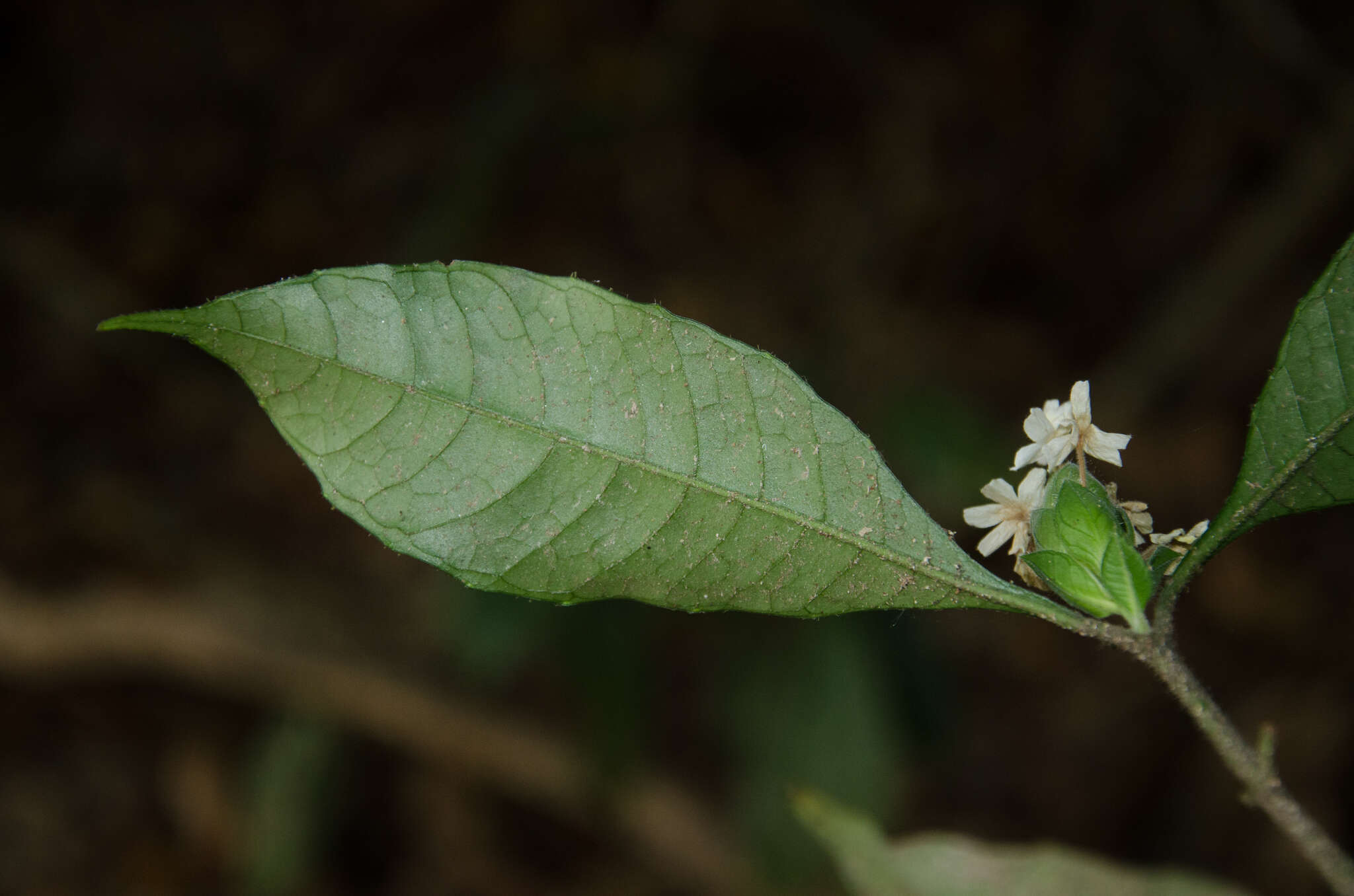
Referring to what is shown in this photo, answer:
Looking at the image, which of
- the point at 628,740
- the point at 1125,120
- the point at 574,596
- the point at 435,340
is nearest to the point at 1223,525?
the point at 574,596

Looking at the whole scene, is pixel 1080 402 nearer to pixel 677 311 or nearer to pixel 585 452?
pixel 585 452

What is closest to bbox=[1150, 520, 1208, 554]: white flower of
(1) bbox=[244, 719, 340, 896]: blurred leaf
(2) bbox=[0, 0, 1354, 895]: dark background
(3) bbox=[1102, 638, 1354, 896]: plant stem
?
(3) bbox=[1102, 638, 1354, 896]: plant stem

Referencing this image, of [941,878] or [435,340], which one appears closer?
[435,340]

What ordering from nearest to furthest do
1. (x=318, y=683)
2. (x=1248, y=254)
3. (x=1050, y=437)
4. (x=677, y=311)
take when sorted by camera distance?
(x=1050, y=437), (x=1248, y=254), (x=318, y=683), (x=677, y=311)

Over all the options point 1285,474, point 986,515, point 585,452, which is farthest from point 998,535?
point 585,452

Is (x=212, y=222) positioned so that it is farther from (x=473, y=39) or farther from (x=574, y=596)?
(x=574, y=596)

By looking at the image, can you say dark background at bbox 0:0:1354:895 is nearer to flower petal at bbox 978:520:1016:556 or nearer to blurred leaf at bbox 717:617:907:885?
blurred leaf at bbox 717:617:907:885

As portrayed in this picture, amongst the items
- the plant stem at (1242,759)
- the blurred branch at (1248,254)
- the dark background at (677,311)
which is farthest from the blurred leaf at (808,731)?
the plant stem at (1242,759)
